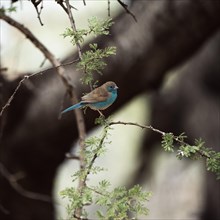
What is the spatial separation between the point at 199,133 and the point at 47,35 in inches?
98.0

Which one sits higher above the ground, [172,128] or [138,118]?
[138,118]

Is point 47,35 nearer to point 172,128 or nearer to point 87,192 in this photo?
point 172,128

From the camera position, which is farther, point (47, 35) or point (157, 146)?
point (47, 35)

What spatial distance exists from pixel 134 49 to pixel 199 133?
4.15 feet

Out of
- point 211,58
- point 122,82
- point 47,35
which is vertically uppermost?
point 47,35

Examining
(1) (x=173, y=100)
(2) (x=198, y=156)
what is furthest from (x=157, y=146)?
(2) (x=198, y=156)

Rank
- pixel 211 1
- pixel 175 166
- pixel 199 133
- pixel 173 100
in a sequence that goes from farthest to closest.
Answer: pixel 175 166 → pixel 173 100 → pixel 199 133 → pixel 211 1

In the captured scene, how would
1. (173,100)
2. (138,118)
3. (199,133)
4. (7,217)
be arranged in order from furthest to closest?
(138,118) → (173,100) → (199,133) → (7,217)

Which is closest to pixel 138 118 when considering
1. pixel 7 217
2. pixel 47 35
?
pixel 47 35

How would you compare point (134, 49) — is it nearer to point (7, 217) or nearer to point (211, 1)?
point (211, 1)

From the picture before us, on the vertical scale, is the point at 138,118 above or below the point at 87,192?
above

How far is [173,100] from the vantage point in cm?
398

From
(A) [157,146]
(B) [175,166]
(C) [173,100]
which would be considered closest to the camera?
(C) [173,100]

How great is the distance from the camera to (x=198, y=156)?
0.99 metres
